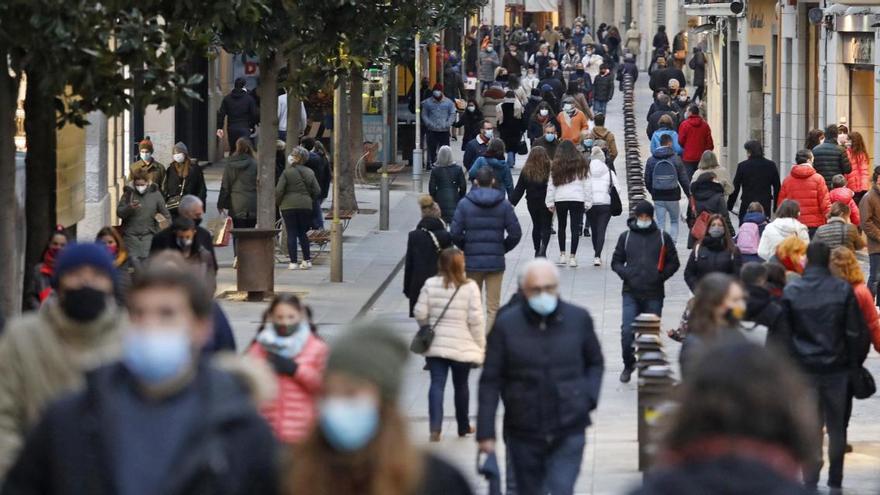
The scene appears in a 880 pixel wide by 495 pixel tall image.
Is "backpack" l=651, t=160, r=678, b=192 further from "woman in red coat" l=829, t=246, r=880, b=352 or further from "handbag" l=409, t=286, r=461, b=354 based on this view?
"woman in red coat" l=829, t=246, r=880, b=352

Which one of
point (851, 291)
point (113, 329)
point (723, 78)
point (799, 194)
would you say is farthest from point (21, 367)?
point (723, 78)

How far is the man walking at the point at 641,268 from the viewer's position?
1546 cm

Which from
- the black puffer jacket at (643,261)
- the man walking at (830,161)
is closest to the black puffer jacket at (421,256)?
the black puffer jacket at (643,261)

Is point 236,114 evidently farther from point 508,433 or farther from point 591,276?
point 508,433

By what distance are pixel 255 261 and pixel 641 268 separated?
555 cm

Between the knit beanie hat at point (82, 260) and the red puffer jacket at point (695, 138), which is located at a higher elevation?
the red puffer jacket at point (695, 138)

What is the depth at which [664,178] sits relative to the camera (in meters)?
24.0

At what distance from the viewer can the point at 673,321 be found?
63.7 feet

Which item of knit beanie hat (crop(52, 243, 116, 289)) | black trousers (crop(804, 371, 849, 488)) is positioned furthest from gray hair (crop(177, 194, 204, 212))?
knit beanie hat (crop(52, 243, 116, 289))

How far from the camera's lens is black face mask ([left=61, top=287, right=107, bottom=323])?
6312mm

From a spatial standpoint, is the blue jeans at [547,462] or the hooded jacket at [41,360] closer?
the hooded jacket at [41,360]

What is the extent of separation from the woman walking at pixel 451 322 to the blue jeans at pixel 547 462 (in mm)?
3469

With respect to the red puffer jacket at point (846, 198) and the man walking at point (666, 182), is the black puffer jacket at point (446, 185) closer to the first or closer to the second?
the man walking at point (666, 182)

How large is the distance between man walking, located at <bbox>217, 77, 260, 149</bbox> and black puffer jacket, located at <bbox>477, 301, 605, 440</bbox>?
2236 cm
